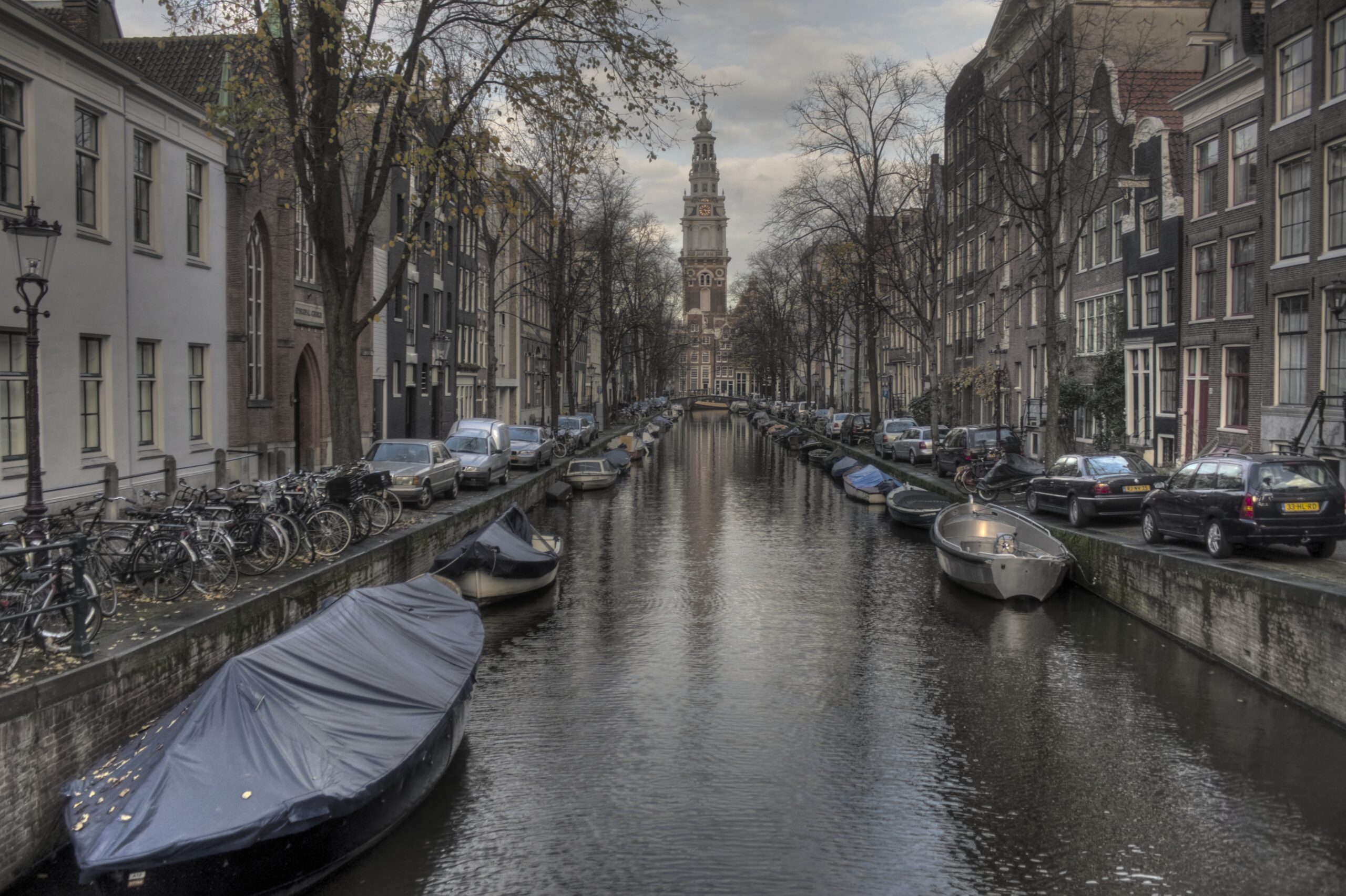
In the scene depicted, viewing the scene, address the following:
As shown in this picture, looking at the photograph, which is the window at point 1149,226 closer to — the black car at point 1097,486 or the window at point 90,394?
the black car at point 1097,486

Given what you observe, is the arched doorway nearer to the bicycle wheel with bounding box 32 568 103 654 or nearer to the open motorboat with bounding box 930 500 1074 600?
the open motorboat with bounding box 930 500 1074 600

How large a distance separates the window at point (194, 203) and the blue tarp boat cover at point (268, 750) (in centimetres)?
1596

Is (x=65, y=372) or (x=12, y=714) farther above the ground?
(x=65, y=372)

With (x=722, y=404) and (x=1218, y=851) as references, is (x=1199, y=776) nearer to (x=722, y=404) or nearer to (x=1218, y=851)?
(x=1218, y=851)

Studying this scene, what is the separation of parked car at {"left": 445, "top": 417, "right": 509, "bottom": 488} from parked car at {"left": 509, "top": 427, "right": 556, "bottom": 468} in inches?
145

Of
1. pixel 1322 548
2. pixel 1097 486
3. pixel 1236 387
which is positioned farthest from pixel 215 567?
pixel 1236 387

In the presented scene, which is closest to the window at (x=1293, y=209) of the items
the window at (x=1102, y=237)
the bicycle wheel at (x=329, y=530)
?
the window at (x=1102, y=237)

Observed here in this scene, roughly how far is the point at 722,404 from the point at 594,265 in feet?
307

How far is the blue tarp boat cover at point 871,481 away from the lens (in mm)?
34438

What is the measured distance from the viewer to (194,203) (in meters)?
24.4

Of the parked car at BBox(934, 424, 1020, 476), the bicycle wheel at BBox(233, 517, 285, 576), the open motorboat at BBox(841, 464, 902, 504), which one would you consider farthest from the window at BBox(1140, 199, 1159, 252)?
the bicycle wheel at BBox(233, 517, 285, 576)

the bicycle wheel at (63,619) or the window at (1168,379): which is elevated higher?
the window at (1168,379)

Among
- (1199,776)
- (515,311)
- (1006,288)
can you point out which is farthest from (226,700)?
(515,311)

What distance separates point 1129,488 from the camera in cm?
2155
